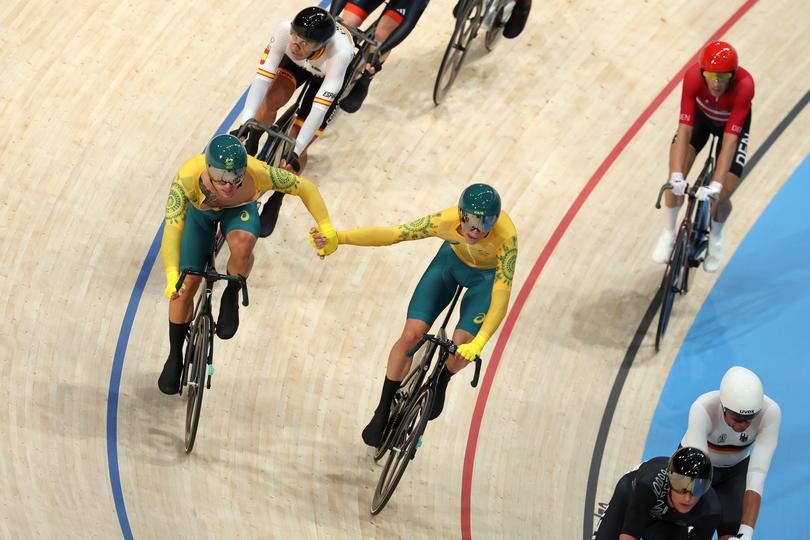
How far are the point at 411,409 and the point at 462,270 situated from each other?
69 cm

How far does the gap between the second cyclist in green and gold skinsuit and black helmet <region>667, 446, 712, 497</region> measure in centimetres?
115

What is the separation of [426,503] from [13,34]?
403 centimetres

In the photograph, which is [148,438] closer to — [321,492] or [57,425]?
[57,425]

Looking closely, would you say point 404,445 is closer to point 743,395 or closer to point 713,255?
point 743,395

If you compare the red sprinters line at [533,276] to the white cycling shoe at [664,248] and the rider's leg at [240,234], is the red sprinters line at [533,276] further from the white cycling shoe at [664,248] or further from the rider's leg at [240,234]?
the rider's leg at [240,234]

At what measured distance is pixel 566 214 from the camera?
773cm

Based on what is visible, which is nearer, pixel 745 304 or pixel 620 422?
pixel 620 422

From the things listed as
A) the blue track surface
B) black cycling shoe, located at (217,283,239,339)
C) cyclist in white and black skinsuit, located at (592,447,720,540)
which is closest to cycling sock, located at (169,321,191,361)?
black cycling shoe, located at (217,283,239,339)

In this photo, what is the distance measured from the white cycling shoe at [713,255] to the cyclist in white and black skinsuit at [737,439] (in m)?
1.95

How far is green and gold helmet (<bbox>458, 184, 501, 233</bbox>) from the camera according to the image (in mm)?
5402

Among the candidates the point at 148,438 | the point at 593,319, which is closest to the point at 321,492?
the point at 148,438

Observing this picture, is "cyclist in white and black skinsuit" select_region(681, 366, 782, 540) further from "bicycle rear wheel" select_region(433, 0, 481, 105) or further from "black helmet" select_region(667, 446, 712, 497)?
"bicycle rear wheel" select_region(433, 0, 481, 105)

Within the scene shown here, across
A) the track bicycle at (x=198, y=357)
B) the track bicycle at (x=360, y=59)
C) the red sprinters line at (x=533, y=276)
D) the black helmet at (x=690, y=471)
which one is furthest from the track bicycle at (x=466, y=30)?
the black helmet at (x=690, y=471)

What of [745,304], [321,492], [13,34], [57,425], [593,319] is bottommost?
[57,425]
